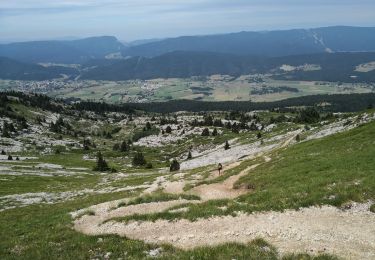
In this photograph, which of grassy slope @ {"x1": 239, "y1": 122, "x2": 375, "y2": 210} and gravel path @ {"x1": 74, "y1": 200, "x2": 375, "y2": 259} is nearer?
gravel path @ {"x1": 74, "y1": 200, "x2": 375, "y2": 259}

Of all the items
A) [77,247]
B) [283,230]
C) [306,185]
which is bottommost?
[77,247]

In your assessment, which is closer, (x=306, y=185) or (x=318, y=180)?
(x=306, y=185)

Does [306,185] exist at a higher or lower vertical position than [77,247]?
higher

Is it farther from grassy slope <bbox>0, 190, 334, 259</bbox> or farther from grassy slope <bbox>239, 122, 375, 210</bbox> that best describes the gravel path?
grassy slope <bbox>239, 122, 375, 210</bbox>

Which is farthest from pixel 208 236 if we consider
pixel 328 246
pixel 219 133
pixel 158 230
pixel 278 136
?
pixel 219 133

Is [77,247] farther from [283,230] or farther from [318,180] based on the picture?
[318,180]

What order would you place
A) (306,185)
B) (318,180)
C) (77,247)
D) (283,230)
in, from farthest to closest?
(318,180)
(306,185)
(77,247)
(283,230)

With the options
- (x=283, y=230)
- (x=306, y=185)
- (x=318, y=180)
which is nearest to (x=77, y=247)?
(x=283, y=230)

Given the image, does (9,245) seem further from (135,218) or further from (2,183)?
(2,183)

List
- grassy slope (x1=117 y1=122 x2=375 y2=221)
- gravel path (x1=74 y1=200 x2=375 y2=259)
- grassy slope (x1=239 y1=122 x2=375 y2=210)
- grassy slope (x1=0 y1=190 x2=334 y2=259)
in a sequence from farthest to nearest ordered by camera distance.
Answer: grassy slope (x1=239 y1=122 x2=375 y2=210), grassy slope (x1=117 y1=122 x2=375 y2=221), gravel path (x1=74 y1=200 x2=375 y2=259), grassy slope (x1=0 y1=190 x2=334 y2=259)

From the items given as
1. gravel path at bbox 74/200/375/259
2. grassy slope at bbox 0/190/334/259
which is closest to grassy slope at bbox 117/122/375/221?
gravel path at bbox 74/200/375/259

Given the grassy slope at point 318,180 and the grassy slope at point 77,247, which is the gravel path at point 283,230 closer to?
the grassy slope at point 77,247

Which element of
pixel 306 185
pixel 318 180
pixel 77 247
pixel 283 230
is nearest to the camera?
pixel 283 230

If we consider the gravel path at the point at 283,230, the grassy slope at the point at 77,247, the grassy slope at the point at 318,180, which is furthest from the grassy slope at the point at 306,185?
the grassy slope at the point at 77,247
